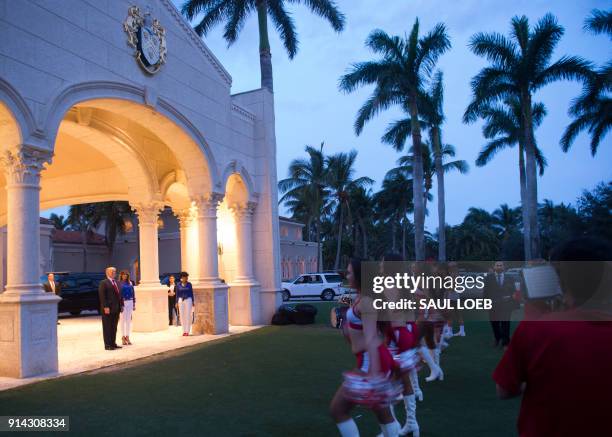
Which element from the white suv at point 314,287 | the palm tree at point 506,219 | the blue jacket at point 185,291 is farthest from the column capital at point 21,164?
the palm tree at point 506,219

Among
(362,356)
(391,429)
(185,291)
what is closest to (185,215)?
(185,291)

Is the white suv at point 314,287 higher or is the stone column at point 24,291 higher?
the stone column at point 24,291

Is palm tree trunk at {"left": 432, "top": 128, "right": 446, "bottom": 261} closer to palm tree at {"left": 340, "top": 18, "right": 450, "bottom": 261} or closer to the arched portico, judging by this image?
palm tree at {"left": 340, "top": 18, "right": 450, "bottom": 261}

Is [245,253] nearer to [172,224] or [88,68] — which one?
[88,68]

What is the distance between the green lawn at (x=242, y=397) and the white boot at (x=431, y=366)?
0.15 m

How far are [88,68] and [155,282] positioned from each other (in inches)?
288

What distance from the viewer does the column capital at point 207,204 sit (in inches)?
569

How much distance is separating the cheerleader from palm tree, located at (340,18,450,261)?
19.4 meters

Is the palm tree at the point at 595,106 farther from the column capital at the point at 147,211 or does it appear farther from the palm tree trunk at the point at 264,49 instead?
the column capital at the point at 147,211

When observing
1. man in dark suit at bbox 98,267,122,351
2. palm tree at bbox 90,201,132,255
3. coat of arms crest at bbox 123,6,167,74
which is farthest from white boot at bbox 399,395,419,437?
palm tree at bbox 90,201,132,255

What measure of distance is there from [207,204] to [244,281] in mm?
3175

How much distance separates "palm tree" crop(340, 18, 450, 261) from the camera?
23125 mm

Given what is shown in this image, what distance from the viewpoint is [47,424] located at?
19.8 feet

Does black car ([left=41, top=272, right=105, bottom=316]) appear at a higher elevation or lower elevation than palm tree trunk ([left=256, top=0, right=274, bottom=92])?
lower
